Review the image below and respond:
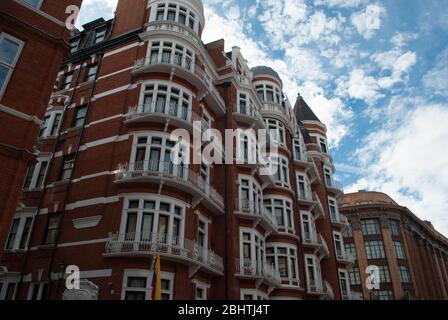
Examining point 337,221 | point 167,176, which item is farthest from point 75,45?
point 337,221

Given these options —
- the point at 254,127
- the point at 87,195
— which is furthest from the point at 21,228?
the point at 254,127

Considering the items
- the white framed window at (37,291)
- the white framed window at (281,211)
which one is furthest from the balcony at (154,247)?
the white framed window at (281,211)

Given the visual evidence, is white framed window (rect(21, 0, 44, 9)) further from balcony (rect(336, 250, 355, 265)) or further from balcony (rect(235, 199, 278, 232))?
balcony (rect(336, 250, 355, 265))

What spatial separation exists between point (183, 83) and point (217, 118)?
5653 mm

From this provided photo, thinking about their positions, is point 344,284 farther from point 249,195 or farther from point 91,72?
point 91,72

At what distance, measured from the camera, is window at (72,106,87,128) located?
24.0 meters

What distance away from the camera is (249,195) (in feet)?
83.9

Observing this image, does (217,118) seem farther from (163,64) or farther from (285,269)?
(285,269)

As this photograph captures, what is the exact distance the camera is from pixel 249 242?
24.0 metres

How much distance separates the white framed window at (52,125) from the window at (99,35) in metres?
6.89

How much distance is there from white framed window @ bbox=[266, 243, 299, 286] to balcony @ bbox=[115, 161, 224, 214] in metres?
8.50

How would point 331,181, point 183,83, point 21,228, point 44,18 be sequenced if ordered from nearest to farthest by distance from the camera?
point 44,18 < point 21,228 < point 183,83 < point 331,181

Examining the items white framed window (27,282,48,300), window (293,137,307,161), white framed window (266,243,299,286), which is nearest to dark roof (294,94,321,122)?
window (293,137,307,161)

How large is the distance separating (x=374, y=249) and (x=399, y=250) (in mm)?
4475
